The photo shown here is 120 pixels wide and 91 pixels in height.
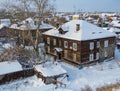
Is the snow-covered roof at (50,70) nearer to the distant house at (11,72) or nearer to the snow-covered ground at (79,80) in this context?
the snow-covered ground at (79,80)

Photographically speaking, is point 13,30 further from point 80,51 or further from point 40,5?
point 80,51

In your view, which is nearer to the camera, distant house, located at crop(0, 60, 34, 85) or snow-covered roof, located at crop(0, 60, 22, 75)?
distant house, located at crop(0, 60, 34, 85)

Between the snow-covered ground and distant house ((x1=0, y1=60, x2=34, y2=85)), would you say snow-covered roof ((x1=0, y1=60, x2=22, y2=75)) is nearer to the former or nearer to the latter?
distant house ((x1=0, y1=60, x2=34, y2=85))

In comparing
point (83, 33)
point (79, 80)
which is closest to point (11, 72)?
point (79, 80)

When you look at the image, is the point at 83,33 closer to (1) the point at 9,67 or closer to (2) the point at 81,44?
(2) the point at 81,44

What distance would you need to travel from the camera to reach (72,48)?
34.3 m

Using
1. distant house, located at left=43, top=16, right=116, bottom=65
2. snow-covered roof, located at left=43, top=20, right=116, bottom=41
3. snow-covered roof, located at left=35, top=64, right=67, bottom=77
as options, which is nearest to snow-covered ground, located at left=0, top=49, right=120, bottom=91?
snow-covered roof, located at left=35, top=64, right=67, bottom=77

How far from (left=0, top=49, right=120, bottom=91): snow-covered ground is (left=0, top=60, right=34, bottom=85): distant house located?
889 mm

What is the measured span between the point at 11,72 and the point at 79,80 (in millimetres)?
9443

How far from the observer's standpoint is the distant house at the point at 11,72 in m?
26.6

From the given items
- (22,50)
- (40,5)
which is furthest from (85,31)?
(22,50)

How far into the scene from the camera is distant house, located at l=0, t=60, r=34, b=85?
26.6 m

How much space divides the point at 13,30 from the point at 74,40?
2314 cm

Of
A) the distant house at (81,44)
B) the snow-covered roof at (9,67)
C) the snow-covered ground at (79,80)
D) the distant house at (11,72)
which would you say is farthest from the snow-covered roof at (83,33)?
the snow-covered roof at (9,67)
